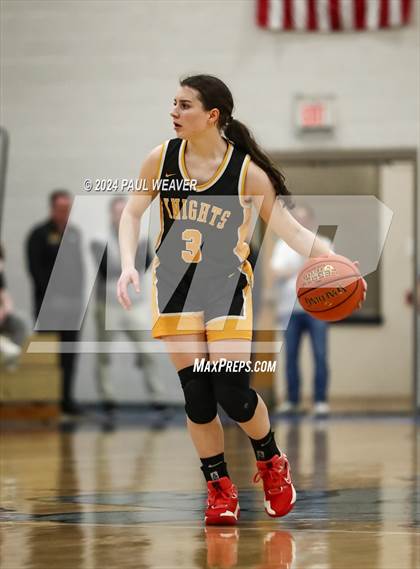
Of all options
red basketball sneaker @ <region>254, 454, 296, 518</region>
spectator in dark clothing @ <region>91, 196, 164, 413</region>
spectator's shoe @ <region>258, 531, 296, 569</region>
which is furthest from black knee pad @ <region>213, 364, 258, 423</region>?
spectator in dark clothing @ <region>91, 196, 164, 413</region>

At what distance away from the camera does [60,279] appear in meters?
11.6

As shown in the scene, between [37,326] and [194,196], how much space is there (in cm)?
703

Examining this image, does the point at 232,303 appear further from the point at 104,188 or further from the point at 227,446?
the point at 104,188

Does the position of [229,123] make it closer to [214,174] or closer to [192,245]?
[214,174]

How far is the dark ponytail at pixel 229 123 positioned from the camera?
15.7 ft

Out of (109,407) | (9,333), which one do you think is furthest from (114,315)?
(9,333)

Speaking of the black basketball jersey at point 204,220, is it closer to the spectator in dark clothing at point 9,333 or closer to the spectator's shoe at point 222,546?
the spectator's shoe at point 222,546

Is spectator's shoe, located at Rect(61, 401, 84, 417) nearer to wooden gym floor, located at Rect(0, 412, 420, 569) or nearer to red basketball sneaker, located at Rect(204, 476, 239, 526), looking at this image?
wooden gym floor, located at Rect(0, 412, 420, 569)

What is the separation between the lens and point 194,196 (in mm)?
4727

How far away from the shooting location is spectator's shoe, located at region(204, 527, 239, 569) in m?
3.71

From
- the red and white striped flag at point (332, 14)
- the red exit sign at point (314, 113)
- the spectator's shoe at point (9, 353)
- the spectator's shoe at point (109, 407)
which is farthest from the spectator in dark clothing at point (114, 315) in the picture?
the red and white striped flag at point (332, 14)

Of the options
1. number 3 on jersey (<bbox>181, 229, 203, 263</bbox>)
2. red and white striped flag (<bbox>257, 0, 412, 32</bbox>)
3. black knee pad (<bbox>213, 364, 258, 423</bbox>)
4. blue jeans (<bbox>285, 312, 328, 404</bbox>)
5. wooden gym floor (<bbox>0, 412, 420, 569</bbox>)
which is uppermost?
red and white striped flag (<bbox>257, 0, 412, 32</bbox>)

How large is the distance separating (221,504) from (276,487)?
23 cm

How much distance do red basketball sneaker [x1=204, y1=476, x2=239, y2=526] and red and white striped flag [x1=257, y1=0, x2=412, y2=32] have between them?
24.4 feet
